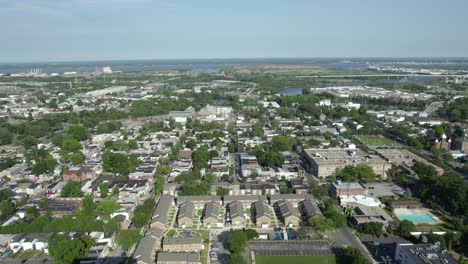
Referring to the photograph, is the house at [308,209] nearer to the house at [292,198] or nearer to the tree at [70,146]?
the house at [292,198]

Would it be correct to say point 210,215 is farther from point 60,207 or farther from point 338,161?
point 338,161

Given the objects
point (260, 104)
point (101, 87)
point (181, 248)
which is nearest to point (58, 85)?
point (101, 87)

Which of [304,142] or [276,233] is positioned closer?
[276,233]

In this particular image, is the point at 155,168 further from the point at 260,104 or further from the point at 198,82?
A: the point at 198,82

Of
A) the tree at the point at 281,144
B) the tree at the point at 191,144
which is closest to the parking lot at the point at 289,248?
the tree at the point at 281,144

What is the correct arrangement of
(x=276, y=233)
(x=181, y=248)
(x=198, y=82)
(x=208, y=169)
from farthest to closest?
(x=198, y=82)
(x=208, y=169)
(x=276, y=233)
(x=181, y=248)

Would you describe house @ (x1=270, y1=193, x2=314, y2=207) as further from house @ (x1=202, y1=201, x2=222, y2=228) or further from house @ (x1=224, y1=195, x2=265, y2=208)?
house @ (x1=202, y1=201, x2=222, y2=228)

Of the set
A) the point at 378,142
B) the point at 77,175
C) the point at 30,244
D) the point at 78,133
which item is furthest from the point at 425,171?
the point at 78,133
